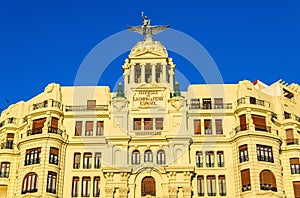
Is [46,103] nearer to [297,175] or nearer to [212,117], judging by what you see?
[212,117]

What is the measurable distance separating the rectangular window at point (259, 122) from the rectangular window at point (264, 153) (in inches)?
98.2

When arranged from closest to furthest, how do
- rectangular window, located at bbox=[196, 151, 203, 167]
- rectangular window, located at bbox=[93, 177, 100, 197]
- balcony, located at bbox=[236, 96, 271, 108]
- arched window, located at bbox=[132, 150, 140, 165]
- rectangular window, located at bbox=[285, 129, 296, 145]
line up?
rectangular window, located at bbox=[93, 177, 100, 197]
arched window, located at bbox=[132, 150, 140, 165]
rectangular window, located at bbox=[196, 151, 203, 167]
balcony, located at bbox=[236, 96, 271, 108]
rectangular window, located at bbox=[285, 129, 296, 145]

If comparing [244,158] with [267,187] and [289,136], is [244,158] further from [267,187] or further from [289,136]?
[289,136]

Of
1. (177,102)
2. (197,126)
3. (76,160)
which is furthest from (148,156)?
(76,160)

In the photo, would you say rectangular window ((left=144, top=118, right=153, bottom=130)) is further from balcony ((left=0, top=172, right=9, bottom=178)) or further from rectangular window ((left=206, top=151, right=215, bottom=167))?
balcony ((left=0, top=172, right=9, bottom=178))

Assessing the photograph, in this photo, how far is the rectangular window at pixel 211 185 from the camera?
5625cm

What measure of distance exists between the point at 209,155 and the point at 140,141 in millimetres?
8876

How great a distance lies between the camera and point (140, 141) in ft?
190

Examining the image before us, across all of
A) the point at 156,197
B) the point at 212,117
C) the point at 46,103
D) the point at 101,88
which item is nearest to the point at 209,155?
the point at 212,117

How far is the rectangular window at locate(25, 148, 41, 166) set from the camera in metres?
56.6

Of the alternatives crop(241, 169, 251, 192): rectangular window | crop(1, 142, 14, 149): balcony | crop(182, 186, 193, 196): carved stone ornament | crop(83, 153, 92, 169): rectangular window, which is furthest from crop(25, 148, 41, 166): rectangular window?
crop(241, 169, 251, 192): rectangular window

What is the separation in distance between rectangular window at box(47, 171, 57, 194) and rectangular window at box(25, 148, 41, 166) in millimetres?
2254

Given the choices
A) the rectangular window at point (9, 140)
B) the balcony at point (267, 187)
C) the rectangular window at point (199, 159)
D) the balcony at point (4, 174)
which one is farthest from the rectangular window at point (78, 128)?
the balcony at point (267, 187)

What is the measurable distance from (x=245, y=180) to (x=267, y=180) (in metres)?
2.59
